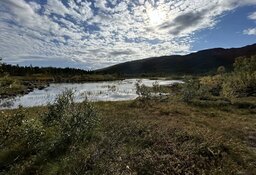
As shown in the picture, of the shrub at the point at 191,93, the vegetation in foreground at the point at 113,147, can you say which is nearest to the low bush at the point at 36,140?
the vegetation in foreground at the point at 113,147

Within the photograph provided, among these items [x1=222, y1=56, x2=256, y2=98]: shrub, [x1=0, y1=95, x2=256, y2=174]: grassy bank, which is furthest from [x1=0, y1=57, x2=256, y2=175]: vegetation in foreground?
[x1=222, y1=56, x2=256, y2=98]: shrub

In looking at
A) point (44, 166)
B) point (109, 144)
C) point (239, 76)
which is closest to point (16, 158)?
point (44, 166)

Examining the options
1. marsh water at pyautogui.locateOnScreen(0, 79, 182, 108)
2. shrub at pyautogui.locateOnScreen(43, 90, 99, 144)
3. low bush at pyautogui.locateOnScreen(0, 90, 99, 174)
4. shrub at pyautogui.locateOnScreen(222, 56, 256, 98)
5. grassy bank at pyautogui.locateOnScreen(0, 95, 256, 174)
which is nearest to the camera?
grassy bank at pyautogui.locateOnScreen(0, 95, 256, 174)

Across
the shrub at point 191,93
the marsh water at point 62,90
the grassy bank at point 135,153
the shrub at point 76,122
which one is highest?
the shrub at point 76,122

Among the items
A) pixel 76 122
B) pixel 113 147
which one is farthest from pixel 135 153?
pixel 76 122

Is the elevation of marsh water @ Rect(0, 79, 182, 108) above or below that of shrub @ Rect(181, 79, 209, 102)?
below

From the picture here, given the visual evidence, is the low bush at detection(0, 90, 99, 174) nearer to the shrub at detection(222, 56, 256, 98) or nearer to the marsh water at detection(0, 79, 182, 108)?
the marsh water at detection(0, 79, 182, 108)

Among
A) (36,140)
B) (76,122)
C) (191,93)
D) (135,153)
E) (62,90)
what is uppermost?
(76,122)

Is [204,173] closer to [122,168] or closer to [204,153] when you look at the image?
[204,153]

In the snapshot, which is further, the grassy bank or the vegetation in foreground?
the vegetation in foreground

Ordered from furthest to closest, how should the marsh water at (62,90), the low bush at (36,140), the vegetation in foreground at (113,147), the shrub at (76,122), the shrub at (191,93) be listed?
the marsh water at (62,90) < the shrub at (191,93) < the shrub at (76,122) < the low bush at (36,140) < the vegetation in foreground at (113,147)

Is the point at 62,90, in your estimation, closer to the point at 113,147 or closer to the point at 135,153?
the point at 113,147

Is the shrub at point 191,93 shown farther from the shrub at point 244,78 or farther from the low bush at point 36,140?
the low bush at point 36,140

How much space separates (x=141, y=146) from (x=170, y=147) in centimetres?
159
